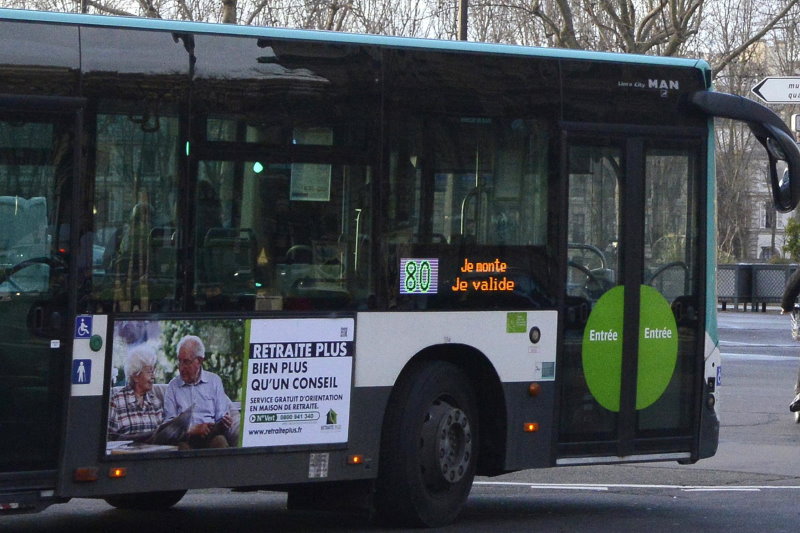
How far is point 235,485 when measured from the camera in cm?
751

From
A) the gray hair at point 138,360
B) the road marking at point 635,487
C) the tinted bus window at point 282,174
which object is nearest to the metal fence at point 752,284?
the road marking at point 635,487

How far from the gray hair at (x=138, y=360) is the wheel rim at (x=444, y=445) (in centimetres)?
186

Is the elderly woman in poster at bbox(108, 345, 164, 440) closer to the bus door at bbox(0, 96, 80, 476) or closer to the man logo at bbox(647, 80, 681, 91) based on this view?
the bus door at bbox(0, 96, 80, 476)

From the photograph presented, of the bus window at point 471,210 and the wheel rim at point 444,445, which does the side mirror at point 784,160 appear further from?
the wheel rim at point 444,445

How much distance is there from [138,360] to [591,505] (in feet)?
12.5

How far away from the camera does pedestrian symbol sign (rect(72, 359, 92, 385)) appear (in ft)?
22.9

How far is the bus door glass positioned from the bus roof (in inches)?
19.0

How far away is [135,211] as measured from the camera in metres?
7.12

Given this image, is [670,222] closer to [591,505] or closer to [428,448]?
[591,505]

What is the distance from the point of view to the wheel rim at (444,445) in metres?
8.37

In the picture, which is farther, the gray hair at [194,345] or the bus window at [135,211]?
the gray hair at [194,345]

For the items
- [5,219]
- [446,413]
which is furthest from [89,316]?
[446,413]

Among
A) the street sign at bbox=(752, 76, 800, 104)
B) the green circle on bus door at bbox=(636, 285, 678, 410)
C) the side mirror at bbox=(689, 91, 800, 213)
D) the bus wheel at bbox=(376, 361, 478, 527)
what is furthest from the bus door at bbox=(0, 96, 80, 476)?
the street sign at bbox=(752, 76, 800, 104)

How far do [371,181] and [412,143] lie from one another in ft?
1.22
